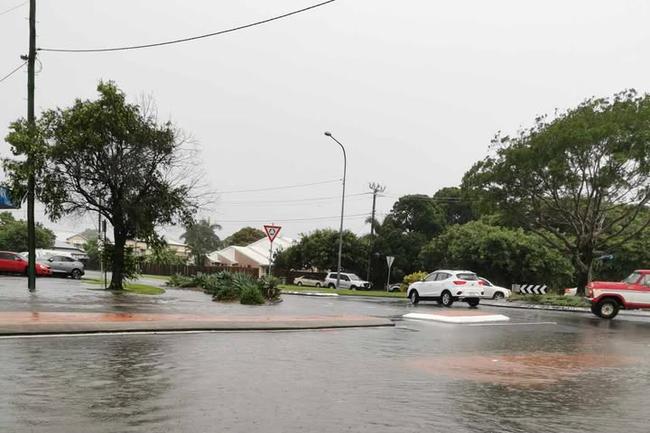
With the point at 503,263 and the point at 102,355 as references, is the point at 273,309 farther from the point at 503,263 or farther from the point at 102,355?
the point at 503,263

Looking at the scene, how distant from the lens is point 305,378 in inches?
354

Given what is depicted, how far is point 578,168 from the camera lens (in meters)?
34.1

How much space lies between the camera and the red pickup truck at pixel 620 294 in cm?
2433

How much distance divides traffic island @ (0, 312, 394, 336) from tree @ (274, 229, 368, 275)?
46862 millimetres

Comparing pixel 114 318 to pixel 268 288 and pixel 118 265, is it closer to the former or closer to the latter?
pixel 268 288

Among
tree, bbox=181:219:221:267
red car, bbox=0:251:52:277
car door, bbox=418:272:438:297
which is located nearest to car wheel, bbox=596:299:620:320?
car door, bbox=418:272:438:297

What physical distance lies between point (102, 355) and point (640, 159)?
97.3 feet

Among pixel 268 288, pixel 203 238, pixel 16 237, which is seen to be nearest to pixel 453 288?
pixel 268 288

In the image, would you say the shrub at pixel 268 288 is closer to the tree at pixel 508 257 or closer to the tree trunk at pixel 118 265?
the tree trunk at pixel 118 265

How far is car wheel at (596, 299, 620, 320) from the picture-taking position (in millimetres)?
25234

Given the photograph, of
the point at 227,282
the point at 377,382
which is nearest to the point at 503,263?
the point at 227,282

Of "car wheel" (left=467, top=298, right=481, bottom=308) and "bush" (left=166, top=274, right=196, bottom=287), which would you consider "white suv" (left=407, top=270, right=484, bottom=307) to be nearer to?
"car wheel" (left=467, top=298, right=481, bottom=308)

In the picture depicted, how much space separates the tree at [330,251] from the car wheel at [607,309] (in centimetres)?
4066

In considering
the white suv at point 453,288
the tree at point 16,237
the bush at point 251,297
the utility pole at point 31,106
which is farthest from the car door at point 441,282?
the tree at point 16,237
